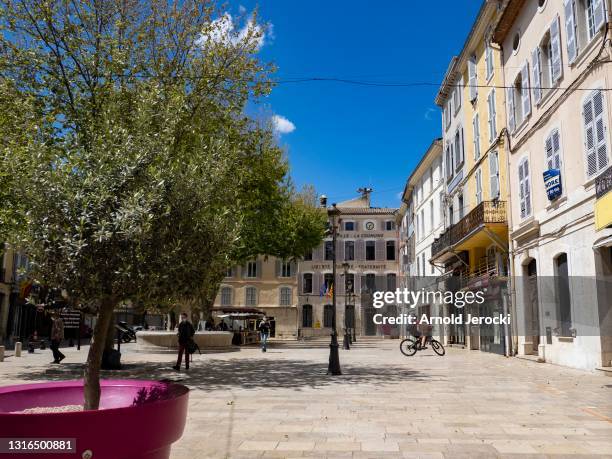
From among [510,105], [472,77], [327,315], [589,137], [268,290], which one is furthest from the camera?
[268,290]

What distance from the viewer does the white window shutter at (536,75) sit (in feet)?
57.0

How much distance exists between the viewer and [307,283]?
168 ft

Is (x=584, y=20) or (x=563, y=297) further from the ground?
(x=584, y=20)

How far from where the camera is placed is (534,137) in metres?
18.1

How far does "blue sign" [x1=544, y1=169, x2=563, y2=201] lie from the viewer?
15966mm

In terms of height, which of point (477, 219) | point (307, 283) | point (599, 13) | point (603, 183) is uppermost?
point (599, 13)

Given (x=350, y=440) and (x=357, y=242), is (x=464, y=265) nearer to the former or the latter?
(x=350, y=440)

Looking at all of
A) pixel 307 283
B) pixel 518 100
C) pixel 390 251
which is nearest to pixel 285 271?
pixel 307 283

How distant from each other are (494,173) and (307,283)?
31.0m

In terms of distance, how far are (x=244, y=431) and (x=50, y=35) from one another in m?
12.2

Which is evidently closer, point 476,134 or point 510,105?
point 510,105

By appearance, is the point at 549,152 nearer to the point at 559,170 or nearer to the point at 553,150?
the point at 553,150

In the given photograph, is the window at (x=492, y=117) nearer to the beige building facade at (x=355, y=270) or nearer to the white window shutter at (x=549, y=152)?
the white window shutter at (x=549, y=152)

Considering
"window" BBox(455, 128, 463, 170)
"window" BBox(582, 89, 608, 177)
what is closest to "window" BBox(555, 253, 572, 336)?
"window" BBox(582, 89, 608, 177)
